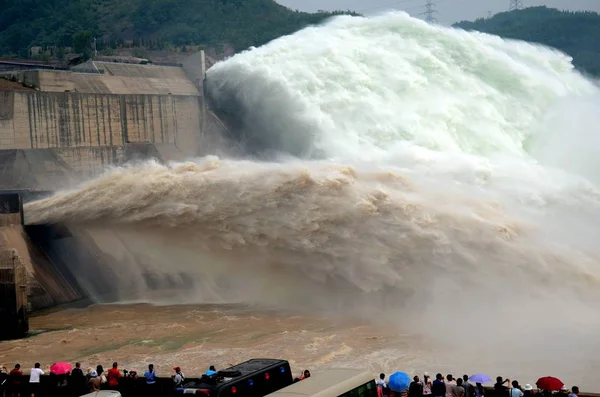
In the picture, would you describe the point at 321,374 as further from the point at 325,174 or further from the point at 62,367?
the point at 325,174

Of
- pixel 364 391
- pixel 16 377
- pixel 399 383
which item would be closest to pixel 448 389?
pixel 399 383

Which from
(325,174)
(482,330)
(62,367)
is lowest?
(482,330)

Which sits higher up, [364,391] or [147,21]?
[147,21]

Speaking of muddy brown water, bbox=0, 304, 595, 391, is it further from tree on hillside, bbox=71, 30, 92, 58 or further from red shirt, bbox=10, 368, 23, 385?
tree on hillside, bbox=71, 30, 92, 58

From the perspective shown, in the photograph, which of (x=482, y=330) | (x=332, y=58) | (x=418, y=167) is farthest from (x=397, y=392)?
(x=332, y=58)

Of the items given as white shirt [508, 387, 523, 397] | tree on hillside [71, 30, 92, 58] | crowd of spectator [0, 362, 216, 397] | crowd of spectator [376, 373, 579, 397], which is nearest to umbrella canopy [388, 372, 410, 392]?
crowd of spectator [376, 373, 579, 397]

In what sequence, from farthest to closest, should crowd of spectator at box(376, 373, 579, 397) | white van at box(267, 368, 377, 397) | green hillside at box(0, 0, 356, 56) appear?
green hillside at box(0, 0, 356, 56) → crowd of spectator at box(376, 373, 579, 397) → white van at box(267, 368, 377, 397)

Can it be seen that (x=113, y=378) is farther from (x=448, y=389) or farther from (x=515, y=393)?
(x=515, y=393)
